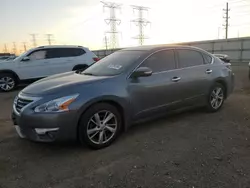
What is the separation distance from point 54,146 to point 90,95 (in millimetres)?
1077

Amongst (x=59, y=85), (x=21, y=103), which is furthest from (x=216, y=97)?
(x=21, y=103)

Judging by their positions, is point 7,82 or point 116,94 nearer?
point 116,94

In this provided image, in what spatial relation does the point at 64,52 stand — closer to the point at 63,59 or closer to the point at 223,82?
the point at 63,59

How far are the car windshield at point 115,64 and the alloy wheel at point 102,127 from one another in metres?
0.79

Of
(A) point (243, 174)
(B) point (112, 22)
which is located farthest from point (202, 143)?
(B) point (112, 22)

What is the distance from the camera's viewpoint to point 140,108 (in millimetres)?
4543

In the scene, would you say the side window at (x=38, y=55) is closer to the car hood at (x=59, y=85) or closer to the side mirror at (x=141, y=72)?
the car hood at (x=59, y=85)

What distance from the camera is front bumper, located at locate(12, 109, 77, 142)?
367 cm

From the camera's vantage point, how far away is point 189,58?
18.2ft

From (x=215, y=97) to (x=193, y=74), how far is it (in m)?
0.99

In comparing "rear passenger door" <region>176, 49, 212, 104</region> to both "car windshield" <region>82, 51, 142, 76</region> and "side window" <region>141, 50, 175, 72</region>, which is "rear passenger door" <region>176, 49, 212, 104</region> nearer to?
"side window" <region>141, 50, 175, 72</region>

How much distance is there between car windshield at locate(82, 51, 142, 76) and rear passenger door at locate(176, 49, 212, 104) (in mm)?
A: 984

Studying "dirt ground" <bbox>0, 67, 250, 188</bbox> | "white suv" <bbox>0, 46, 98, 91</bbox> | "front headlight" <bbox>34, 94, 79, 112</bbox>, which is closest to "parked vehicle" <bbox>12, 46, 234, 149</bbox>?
"front headlight" <bbox>34, 94, 79, 112</bbox>

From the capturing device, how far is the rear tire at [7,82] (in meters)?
10.8
